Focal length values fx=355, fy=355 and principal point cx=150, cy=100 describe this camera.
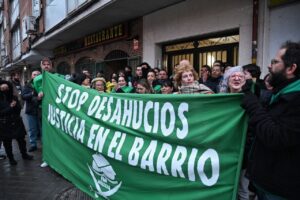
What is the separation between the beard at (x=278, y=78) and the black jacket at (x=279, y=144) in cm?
12

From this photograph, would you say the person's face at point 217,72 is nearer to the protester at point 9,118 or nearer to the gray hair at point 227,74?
the gray hair at point 227,74

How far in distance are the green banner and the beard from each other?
344mm

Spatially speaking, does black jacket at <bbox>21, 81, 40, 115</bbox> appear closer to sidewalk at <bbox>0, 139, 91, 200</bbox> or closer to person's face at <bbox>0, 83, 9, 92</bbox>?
person's face at <bbox>0, 83, 9, 92</bbox>

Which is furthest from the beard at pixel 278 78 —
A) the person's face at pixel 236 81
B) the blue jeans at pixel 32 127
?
the blue jeans at pixel 32 127

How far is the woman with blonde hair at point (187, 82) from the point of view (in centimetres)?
Answer: 355

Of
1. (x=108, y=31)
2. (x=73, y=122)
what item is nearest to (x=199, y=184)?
(x=73, y=122)

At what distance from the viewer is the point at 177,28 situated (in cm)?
845

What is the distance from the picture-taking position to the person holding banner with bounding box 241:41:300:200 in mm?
2070

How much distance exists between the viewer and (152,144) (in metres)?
3.07

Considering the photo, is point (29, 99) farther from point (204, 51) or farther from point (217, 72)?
point (204, 51)

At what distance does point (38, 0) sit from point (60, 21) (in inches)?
204

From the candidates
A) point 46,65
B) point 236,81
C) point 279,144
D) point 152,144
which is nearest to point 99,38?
point 46,65

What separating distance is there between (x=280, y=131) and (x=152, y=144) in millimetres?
1262

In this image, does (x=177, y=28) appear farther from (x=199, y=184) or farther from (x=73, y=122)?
(x=199, y=184)
